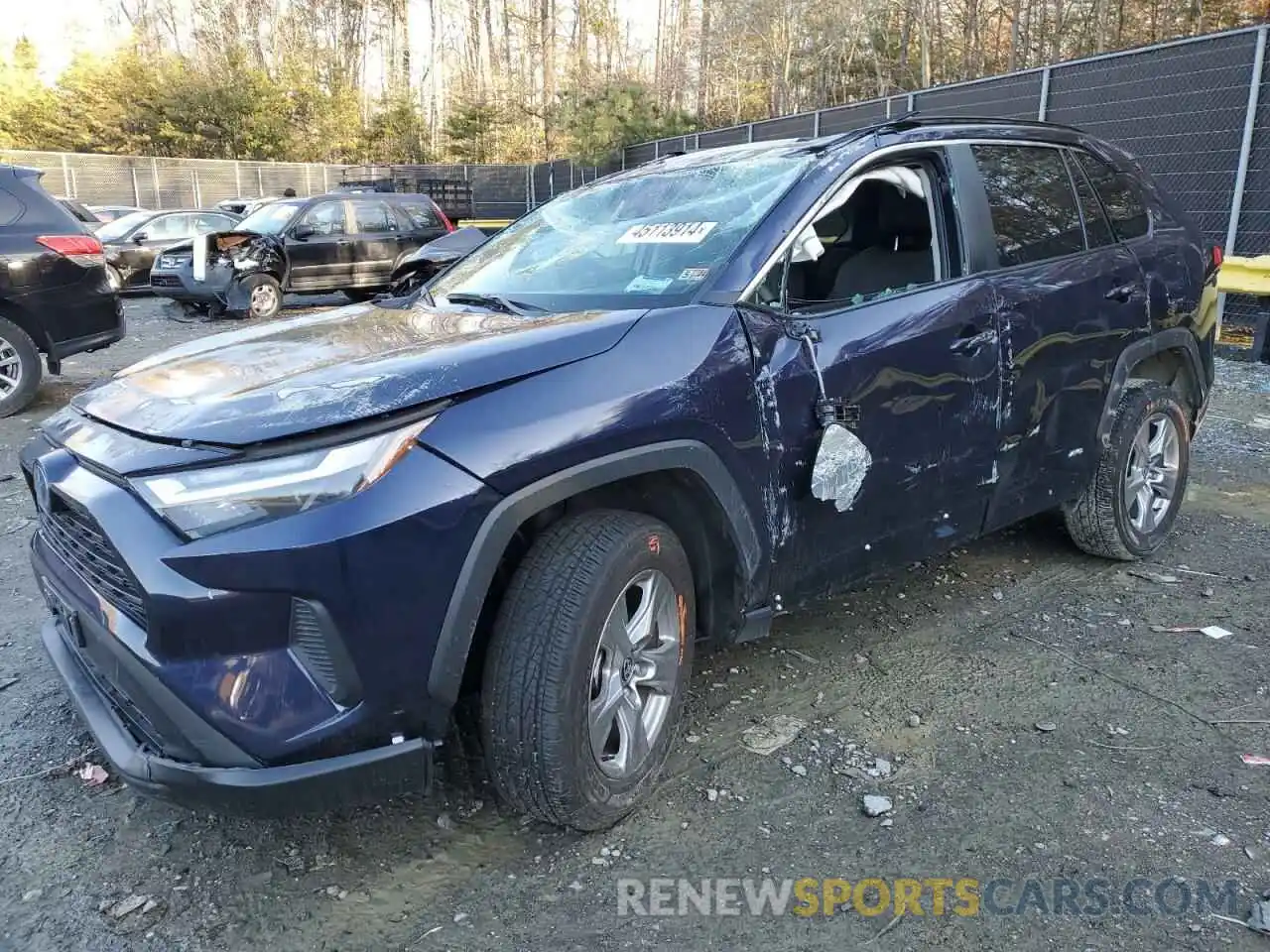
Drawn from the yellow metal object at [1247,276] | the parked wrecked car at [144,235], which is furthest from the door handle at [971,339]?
the parked wrecked car at [144,235]

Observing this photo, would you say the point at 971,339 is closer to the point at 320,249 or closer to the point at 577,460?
the point at 577,460

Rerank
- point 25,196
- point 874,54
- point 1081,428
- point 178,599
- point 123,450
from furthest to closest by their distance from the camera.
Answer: point 874,54, point 25,196, point 1081,428, point 123,450, point 178,599

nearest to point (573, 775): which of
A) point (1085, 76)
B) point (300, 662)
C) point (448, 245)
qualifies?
point (300, 662)

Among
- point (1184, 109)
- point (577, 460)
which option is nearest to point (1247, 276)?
point (1184, 109)

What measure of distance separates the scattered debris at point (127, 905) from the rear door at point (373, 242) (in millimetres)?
12958

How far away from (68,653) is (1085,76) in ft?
37.1

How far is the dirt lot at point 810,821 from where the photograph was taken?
2.19 metres

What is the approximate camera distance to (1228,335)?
31.0 feet

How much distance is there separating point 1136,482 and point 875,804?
2.45m

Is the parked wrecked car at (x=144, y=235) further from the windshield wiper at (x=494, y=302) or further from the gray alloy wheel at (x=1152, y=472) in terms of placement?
the gray alloy wheel at (x=1152, y=472)

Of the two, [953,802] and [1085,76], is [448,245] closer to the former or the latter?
[953,802]

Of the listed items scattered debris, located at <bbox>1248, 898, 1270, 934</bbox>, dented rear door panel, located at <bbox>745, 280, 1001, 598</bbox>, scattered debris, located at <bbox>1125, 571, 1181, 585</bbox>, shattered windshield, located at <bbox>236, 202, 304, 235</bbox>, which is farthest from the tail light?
scattered debris, located at <bbox>1248, 898, 1270, 934</bbox>

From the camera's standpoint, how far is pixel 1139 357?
4.06 metres

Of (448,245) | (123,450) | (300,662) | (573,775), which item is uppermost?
(448,245)
